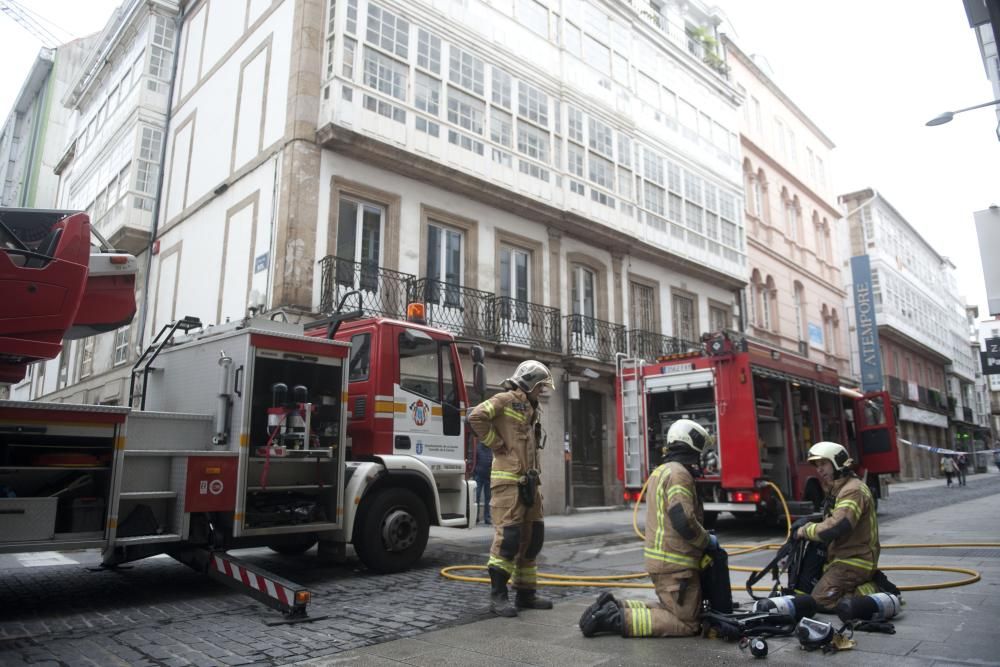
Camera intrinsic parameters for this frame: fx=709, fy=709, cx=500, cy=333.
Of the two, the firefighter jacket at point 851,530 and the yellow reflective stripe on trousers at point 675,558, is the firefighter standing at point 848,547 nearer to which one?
the firefighter jacket at point 851,530

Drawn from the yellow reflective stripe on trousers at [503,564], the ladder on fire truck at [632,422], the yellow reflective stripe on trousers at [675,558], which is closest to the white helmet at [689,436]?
the yellow reflective stripe on trousers at [675,558]

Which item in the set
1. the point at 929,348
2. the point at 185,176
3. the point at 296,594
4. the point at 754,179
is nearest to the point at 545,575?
the point at 296,594

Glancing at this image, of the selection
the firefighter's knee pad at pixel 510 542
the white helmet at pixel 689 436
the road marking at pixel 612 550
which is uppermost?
the white helmet at pixel 689 436

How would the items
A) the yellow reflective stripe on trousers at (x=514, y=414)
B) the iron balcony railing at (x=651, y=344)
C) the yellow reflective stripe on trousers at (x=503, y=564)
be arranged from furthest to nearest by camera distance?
1. the iron balcony railing at (x=651, y=344)
2. the yellow reflective stripe on trousers at (x=514, y=414)
3. the yellow reflective stripe on trousers at (x=503, y=564)

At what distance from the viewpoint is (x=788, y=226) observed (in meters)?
28.8

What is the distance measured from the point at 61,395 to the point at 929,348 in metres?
44.0

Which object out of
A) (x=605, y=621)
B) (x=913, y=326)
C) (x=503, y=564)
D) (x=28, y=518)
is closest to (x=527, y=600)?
(x=503, y=564)

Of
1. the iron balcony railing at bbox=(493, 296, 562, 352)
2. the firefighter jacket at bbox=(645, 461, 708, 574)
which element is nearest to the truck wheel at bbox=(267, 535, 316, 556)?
the firefighter jacket at bbox=(645, 461, 708, 574)

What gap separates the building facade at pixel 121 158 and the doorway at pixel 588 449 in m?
11.3

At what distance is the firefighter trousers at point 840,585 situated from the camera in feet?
16.3

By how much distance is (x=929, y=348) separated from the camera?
42.2 m

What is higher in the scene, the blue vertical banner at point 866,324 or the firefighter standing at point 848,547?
the blue vertical banner at point 866,324

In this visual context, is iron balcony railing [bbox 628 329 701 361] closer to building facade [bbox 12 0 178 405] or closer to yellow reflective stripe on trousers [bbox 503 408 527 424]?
building facade [bbox 12 0 178 405]

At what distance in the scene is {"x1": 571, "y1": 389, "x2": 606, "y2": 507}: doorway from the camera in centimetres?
1781
